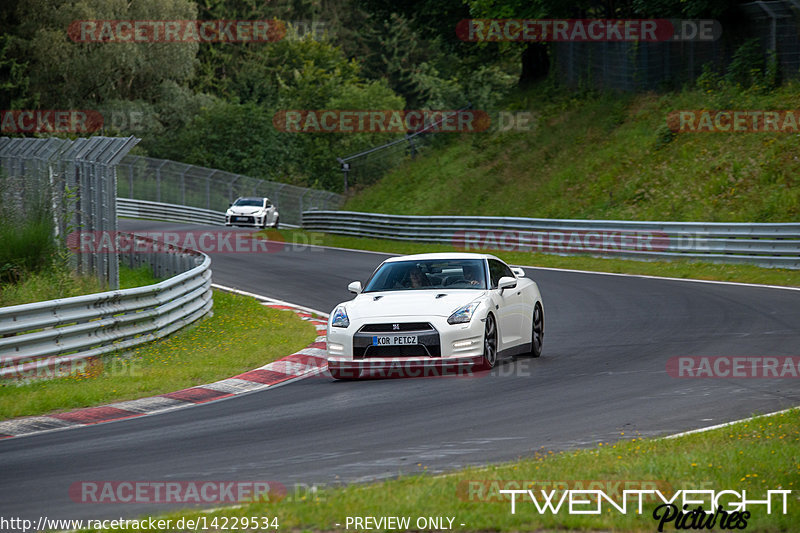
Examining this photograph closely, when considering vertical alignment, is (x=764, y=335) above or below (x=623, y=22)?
below

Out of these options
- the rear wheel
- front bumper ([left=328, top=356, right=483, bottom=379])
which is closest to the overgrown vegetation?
the rear wheel

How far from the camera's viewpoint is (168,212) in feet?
179

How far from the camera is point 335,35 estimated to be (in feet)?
313

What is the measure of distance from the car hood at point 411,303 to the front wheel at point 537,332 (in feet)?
4.58

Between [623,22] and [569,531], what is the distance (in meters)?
34.2

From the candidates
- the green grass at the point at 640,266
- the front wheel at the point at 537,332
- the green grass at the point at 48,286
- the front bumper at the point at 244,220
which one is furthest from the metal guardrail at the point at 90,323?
the front bumper at the point at 244,220

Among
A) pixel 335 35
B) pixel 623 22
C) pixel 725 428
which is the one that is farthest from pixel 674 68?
pixel 335 35

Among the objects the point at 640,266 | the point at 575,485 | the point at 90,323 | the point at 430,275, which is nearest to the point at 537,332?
the point at 430,275

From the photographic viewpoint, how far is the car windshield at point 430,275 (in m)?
12.5

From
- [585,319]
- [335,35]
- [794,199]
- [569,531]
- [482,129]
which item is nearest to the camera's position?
[569,531]

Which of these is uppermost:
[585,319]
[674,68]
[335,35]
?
[335,35]

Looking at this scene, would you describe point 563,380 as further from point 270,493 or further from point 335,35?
point 335,35

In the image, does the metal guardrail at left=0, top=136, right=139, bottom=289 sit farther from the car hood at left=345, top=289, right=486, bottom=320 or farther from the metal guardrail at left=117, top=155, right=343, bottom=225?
the metal guardrail at left=117, top=155, right=343, bottom=225

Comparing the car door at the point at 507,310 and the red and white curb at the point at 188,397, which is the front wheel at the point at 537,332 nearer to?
the car door at the point at 507,310
